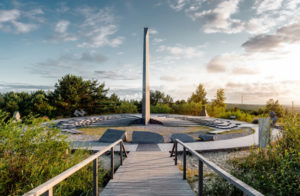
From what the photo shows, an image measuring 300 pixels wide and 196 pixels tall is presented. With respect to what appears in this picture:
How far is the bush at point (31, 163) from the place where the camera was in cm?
272

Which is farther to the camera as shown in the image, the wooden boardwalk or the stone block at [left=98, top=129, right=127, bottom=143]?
the stone block at [left=98, top=129, right=127, bottom=143]

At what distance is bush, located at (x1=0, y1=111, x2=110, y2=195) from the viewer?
2.72 metres

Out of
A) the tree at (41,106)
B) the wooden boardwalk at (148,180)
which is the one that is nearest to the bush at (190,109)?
the tree at (41,106)

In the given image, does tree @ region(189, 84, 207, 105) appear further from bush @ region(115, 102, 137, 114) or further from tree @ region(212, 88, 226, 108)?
bush @ region(115, 102, 137, 114)

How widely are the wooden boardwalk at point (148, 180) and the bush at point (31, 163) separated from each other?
599 mm

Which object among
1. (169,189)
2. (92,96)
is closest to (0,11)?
(169,189)

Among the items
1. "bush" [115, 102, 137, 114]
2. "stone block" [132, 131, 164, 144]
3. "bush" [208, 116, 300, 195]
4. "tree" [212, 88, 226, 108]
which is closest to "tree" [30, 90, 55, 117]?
"bush" [115, 102, 137, 114]

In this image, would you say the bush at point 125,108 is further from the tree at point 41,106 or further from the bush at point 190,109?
the tree at point 41,106

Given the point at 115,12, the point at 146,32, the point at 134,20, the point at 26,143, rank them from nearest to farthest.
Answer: the point at 26,143 → the point at 115,12 → the point at 134,20 → the point at 146,32

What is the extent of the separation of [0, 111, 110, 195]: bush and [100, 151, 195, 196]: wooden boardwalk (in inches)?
23.6

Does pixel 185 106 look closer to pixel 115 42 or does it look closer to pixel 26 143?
pixel 115 42

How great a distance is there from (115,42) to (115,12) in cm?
289

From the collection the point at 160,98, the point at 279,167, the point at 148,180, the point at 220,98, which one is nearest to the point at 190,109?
the point at 160,98

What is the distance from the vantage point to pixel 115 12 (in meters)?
9.80
